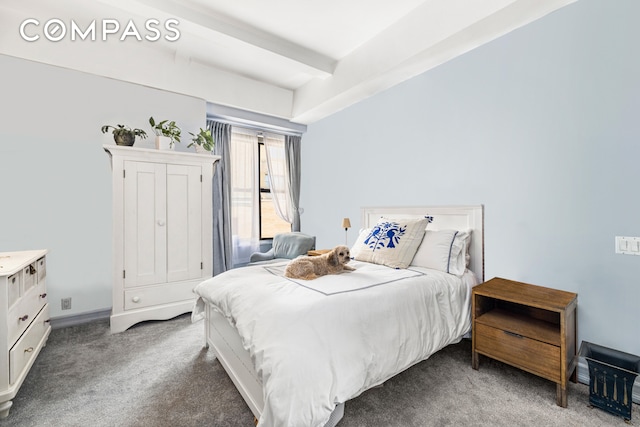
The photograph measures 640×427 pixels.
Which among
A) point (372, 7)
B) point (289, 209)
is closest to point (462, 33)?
point (372, 7)

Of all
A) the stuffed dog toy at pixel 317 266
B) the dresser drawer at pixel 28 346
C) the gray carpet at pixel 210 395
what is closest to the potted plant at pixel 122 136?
the dresser drawer at pixel 28 346

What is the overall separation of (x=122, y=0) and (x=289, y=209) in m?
3.11

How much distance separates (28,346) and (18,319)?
0.25 metres

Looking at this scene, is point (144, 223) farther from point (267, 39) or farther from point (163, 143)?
point (267, 39)

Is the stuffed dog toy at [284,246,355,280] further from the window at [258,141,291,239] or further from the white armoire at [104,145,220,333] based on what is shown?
the window at [258,141,291,239]

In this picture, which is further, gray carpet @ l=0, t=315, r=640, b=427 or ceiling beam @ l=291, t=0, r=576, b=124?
ceiling beam @ l=291, t=0, r=576, b=124

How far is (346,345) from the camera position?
1.34 meters

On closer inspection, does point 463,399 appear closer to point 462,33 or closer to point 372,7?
point 462,33

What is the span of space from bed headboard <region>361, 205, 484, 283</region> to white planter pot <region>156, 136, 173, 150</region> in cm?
250

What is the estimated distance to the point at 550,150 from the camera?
203cm

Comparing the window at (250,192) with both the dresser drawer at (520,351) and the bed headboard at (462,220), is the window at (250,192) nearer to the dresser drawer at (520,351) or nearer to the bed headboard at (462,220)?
the bed headboard at (462,220)

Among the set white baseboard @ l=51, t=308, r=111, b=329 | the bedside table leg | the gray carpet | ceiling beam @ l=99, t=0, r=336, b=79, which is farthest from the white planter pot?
the bedside table leg

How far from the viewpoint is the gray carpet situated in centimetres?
149

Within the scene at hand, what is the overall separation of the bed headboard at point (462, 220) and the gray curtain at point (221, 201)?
→ 2312 mm
